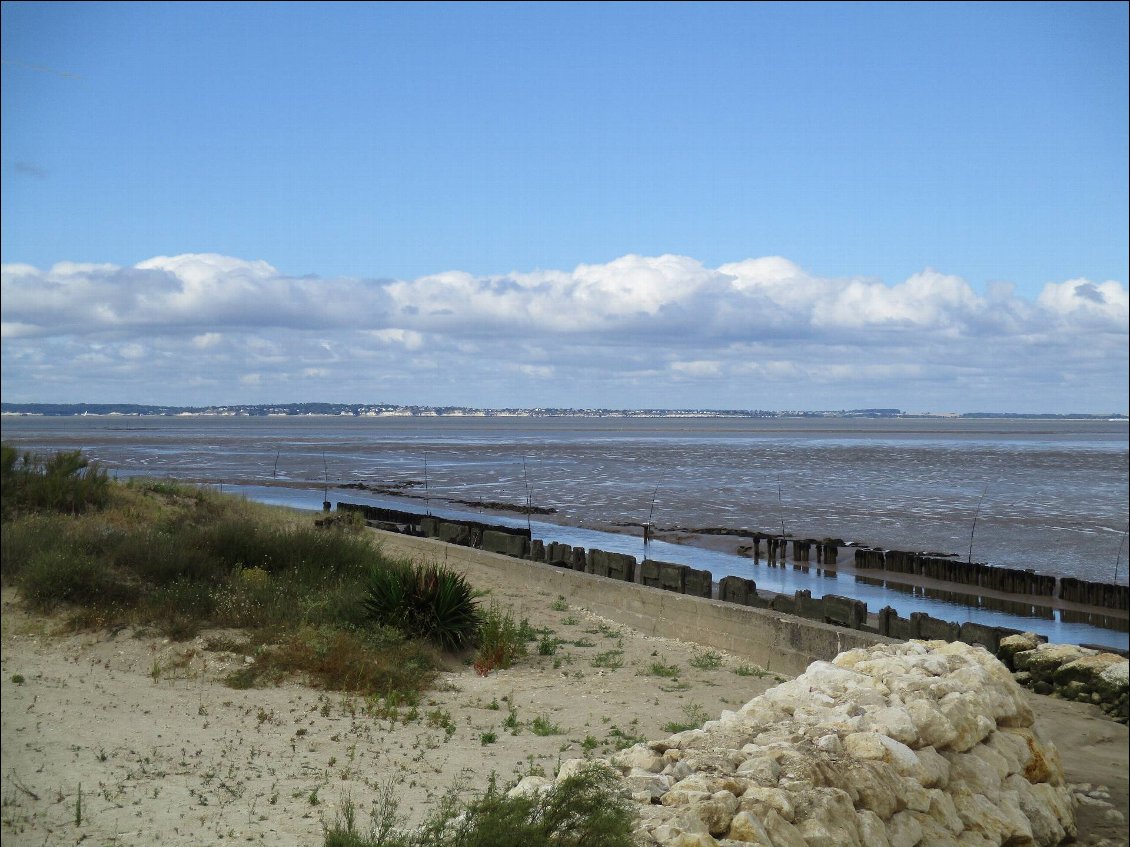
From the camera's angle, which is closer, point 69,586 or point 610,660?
point 610,660

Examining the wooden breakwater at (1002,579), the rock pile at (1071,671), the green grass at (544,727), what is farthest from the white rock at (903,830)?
the wooden breakwater at (1002,579)

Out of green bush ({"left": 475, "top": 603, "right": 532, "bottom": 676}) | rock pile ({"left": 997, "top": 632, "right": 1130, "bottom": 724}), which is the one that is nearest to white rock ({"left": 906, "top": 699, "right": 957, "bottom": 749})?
rock pile ({"left": 997, "top": 632, "right": 1130, "bottom": 724})

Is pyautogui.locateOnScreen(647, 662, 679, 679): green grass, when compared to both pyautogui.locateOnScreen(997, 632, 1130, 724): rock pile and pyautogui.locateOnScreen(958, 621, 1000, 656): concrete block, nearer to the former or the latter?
pyautogui.locateOnScreen(958, 621, 1000, 656): concrete block

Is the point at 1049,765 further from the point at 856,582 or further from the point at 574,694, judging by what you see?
the point at 856,582

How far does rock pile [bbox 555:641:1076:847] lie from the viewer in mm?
5230

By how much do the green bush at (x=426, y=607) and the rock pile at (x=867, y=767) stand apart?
15.0ft

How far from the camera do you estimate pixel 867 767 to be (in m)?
5.89

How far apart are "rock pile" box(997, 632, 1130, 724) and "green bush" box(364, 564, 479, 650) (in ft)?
21.3

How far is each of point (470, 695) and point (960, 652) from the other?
4489mm

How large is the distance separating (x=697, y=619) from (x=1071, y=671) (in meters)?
4.25

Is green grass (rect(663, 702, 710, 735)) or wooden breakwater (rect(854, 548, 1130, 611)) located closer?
green grass (rect(663, 702, 710, 735))

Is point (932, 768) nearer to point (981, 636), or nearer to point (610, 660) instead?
point (610, 660)

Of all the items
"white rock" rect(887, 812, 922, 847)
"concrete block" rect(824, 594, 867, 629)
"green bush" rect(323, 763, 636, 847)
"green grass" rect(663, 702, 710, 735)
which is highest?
"green bush" rect(323, 763, 636, 847)

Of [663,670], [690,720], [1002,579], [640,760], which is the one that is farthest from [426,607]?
[1002,579]
